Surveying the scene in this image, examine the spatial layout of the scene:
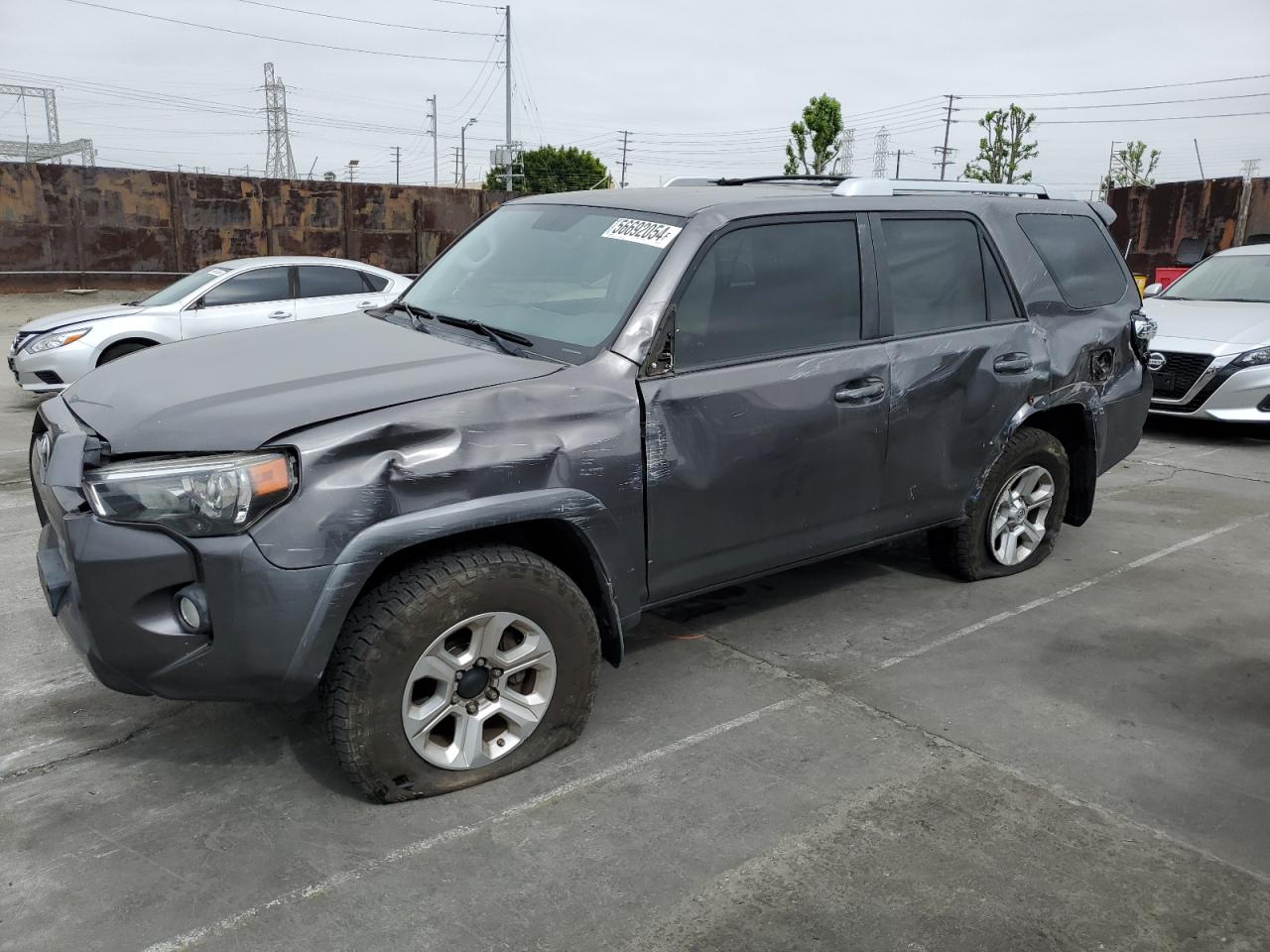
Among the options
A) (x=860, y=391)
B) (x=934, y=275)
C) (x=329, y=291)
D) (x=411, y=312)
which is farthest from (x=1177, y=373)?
(x=329, y=291)

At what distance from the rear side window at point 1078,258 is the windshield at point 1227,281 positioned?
5.48 metres

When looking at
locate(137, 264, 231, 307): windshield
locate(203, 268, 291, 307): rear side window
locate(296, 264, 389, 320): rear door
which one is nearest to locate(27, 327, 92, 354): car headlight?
locate(137, 264, 231, 307): windshield

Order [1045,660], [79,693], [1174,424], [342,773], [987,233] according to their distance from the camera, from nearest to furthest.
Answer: [342,773], [79,693], [1045,660], [987,233], [1174,424]

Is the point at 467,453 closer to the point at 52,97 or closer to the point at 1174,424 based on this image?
the point at 1174,424

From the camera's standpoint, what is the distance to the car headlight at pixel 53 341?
965 cm

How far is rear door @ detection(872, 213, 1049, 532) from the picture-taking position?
4.25 meters

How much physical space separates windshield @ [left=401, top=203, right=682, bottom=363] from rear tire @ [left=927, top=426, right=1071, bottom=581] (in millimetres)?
2070

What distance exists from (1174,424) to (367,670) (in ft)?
30.3

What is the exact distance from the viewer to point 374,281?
442 inches

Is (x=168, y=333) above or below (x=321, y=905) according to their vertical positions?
above

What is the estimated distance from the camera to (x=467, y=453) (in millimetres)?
3018

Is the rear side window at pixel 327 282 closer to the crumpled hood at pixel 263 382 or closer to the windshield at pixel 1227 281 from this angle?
the crumpled hood at pixel 263 382

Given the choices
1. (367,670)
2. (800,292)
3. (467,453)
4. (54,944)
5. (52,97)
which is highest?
(52,97)

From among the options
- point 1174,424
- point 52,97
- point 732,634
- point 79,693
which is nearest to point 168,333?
point 79,693
